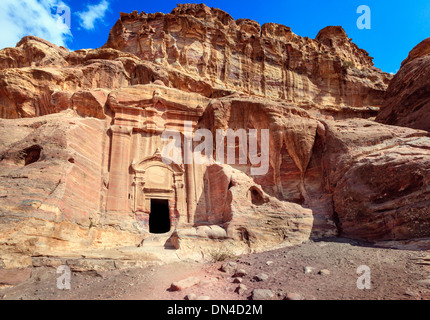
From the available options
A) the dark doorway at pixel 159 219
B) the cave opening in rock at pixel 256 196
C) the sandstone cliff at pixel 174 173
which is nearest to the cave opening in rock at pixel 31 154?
the sandstone cliff at pixel 174 173

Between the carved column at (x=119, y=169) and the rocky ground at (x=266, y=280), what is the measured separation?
6.03 metres

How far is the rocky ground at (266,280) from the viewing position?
19.1 feet

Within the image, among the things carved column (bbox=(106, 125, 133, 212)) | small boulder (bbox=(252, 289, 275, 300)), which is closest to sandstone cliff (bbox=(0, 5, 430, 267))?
carved column (bbox=(106, 125, 133, 212))

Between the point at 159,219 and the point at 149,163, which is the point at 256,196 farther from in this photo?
the point at 159,219

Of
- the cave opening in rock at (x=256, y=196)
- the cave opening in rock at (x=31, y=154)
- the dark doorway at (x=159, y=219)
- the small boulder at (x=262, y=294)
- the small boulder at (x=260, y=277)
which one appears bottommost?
the small boulder at (x=262, y=294)

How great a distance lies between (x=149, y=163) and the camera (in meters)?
15.2

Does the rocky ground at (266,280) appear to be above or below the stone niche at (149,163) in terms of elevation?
below

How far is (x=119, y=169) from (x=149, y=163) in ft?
5.42

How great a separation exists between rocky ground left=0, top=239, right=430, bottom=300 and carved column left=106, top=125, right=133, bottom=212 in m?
6.03

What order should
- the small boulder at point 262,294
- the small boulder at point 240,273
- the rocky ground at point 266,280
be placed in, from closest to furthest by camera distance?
the small boulder at point 262,294 < the rocky ground at point 266,280 < the small boulder at point 240,273

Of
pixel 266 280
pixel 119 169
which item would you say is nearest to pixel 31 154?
pixel 119 169

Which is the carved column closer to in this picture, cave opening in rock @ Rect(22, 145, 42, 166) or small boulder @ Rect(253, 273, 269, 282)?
cave opening in rock @ Rect(22, 145, 42, 166)

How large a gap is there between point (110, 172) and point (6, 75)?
504 inches

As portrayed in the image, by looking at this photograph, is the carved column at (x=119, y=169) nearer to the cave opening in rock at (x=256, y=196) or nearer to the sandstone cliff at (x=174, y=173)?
the sandstone cliff at (x=174, y=173)
